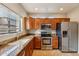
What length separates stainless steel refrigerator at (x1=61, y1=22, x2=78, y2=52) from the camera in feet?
19.1

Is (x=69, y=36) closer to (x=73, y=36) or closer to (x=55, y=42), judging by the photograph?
(x=73, y=36)

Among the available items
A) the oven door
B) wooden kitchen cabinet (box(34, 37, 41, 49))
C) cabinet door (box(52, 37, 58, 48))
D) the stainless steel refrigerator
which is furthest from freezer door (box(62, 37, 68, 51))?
wooden kitchen cabinet (box(34, 37, 41, 49))

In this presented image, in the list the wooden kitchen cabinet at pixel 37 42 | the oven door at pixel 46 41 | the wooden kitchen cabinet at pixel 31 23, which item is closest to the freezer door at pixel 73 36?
the oven door at pixel 46 41

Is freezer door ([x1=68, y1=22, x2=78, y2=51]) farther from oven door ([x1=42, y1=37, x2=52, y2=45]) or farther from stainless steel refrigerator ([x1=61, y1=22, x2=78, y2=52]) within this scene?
oven door ([x1=42, y1=37, x2=52, y2=45])

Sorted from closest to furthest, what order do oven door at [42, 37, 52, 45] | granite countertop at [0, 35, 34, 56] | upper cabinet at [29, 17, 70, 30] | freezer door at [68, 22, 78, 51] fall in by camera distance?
A: granite countertop at [0, 35, 34, 56] < freezer door at [68, 22, 78, 51] < oven door at [42, 37, 52, 45] < upper cabinet at [29, 17, 70, 30]

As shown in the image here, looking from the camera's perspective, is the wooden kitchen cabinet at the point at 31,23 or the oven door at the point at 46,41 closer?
the oven door at the point at 46,41

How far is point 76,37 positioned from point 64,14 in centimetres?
223

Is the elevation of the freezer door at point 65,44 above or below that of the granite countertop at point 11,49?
below

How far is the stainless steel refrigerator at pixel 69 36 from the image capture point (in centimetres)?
582

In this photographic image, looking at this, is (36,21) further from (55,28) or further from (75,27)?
(75,27)

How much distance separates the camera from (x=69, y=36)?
19.2 ft

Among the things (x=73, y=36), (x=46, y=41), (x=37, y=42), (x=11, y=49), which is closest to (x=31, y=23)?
(x=37, y=42)

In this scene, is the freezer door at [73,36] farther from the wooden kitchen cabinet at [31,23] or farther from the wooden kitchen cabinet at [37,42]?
the wooden kitchen cabinet at [31,23]

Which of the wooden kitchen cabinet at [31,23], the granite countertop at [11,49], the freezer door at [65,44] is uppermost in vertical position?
the wooden kitchen cabinet at [31,23]
